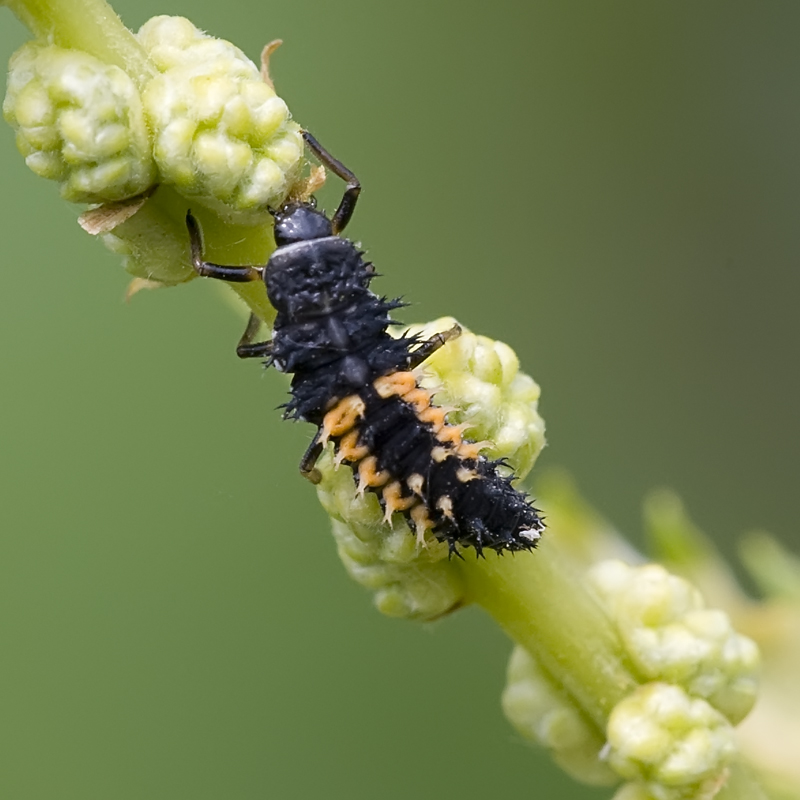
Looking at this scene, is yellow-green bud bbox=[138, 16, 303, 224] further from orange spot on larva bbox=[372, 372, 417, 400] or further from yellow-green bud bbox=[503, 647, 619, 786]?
yellow-green bud bbox=[503, 647, 619, 786]

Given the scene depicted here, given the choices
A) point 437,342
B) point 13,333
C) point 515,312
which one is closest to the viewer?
point 437,342

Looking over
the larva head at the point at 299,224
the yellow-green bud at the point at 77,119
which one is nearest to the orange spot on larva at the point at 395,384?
the larva head at the point at 299,224

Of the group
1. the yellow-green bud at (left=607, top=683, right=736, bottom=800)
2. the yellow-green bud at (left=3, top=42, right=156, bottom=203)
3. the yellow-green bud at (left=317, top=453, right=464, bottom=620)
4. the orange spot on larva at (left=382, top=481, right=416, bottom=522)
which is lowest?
the yellow-green bud at (left=607, top=683, right=736, bottom=800)

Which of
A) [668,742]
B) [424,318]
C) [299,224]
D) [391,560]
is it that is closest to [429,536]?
[391,560]

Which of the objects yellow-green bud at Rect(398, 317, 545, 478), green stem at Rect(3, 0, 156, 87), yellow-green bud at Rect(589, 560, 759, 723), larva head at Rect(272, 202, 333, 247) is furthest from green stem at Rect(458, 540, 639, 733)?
green stem at Rect(3, 0, 156, 87)

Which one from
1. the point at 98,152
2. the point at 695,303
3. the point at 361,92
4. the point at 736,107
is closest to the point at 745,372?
the point at 695,303

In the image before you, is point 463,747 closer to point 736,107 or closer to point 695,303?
point 695,303
